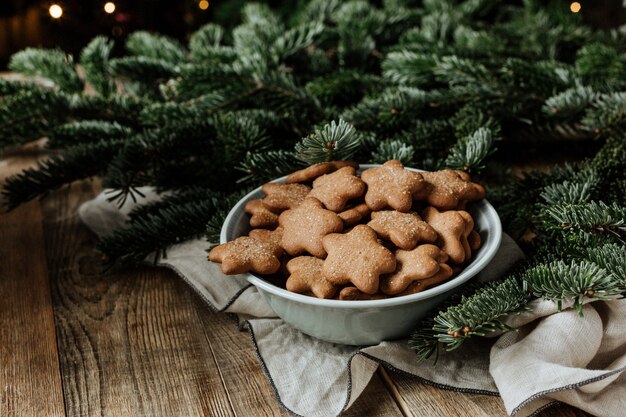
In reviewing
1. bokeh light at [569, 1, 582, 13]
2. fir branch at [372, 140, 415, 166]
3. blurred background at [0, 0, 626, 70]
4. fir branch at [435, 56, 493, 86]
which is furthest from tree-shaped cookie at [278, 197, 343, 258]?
bokeh light at [569, 1, 582, 13]

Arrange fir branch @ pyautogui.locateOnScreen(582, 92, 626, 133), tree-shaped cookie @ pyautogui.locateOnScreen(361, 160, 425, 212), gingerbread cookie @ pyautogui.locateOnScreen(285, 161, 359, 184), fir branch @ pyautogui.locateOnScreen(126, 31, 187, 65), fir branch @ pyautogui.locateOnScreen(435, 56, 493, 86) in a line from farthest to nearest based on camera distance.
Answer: fir branch @ pyautogui.locateOnScreen(126, 31, 187, 65) < fir branch @ pyautogui.locateOnScreen(435, 56, 493, 86) < fir branch @ pyautogui.locateOnScreen(582, 92, 626, 133) < gingerbread cookie @ pyautogui.locateOnScreen(285, 161, 359, 184) < tree-shaped cookie @ pyautogui.locateOnScreen(361, 160, 425, 212)

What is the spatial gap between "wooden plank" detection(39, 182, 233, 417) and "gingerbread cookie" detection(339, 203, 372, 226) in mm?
257

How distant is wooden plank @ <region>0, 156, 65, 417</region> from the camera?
2.64ft

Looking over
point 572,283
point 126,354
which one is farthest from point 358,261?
point 126,354

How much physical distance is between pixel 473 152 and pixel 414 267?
298mm

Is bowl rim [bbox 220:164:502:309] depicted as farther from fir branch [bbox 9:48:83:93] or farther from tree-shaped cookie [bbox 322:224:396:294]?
fir branch [bbox 9:48:83:93]

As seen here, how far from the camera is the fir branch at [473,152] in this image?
0.98 meters

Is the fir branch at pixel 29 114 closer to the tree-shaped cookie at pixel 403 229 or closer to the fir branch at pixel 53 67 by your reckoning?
the fir branch at pixel 53 67

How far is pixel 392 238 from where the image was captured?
2.63 ft

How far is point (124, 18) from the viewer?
1778 mm

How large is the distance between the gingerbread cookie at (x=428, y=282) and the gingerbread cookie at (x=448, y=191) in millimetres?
121

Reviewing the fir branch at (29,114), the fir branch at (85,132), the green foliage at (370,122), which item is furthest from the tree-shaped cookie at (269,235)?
the fir branch at (29,114)

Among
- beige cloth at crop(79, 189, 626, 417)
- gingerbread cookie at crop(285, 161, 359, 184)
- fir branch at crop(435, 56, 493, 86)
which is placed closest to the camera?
beige cloth at crop(79, 189, 626, 417)

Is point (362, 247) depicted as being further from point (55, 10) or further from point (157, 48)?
point (157, 48)
